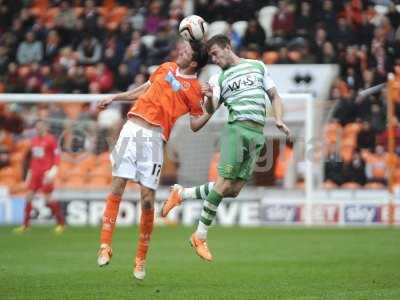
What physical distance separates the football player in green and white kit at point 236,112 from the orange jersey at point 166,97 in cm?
32

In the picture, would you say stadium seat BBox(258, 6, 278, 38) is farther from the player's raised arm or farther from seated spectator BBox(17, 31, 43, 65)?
the player's raised arm

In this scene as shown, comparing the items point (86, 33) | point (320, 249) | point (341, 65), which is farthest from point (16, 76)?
point (320, 249)

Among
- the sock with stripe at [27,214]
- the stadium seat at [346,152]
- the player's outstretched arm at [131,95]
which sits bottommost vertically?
the sock with stripe at [27,214]

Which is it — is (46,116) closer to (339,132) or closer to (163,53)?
(163,53)

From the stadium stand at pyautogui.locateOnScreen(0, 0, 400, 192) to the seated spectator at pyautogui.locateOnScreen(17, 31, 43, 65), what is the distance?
28 millimetres

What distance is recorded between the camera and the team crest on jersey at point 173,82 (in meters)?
10.6

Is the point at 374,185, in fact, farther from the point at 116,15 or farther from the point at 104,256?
the point at 104,256

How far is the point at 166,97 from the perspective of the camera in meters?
10.6

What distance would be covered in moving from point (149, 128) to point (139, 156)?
0.33 metres

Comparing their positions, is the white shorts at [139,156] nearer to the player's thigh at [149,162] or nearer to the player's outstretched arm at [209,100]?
the player's thigh at [149,162]

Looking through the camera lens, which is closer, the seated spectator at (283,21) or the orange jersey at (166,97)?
the orange jersey at (166,97)

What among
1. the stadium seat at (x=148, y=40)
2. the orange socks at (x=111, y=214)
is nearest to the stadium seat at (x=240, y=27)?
the stadium seat at (x=148, y=40)

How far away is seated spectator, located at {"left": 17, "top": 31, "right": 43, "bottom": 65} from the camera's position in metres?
26.6

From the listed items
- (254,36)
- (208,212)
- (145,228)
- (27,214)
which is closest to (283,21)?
(254,36)
